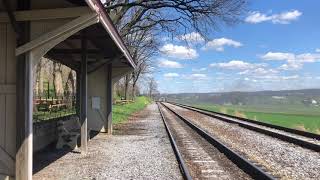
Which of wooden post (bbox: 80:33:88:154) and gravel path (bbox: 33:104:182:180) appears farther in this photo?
wooden post (bbox: 80:33:88:154)

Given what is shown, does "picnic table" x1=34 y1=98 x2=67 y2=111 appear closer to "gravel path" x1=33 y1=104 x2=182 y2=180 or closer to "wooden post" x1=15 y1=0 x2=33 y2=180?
"gravel path" x1=33 y1=104 x2=182 y2=180

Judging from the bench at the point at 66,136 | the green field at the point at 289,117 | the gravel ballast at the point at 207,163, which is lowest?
the green field at the point at 289,117

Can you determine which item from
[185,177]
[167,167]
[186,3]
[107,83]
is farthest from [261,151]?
[186,3]

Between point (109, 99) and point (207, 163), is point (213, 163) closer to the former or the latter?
point (207, 163)

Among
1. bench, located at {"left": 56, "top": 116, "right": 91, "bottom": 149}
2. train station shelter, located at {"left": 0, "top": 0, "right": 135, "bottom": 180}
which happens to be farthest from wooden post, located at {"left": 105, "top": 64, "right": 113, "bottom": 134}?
train station shelter, located at {"left": 0, "top": 0, "right": 135, "bottom": 180}

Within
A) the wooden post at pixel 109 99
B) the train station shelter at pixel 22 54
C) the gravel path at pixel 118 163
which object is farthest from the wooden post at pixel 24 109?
the wooden post at pixel 109 99

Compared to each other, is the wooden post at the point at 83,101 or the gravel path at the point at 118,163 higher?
the wooden post at the point at 83,101

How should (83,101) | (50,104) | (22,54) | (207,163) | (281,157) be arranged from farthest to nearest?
1. (50,104)
2. (83,101)
3. (281,157)
4. (207,163)
5. (22,54)

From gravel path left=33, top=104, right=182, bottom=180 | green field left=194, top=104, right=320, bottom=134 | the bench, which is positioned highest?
the bench

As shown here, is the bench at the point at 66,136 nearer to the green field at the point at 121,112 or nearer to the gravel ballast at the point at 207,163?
the gravel ballast at the point at 207,163

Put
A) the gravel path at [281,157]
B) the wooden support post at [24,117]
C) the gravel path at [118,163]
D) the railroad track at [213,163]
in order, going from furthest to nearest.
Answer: the gravel path at [281,157] < the railroad track at [213,163] < the gravel path at [118,163] < the wooden support post at [24,117]

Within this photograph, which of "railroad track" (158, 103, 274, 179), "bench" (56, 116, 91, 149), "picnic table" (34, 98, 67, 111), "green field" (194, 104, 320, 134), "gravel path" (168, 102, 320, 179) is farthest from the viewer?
"green field" (194, 104, 320, 134)

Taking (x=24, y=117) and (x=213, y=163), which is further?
(x=213, y=163)

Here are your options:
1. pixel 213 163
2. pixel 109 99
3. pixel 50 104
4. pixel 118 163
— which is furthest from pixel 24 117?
pixel 50 104
